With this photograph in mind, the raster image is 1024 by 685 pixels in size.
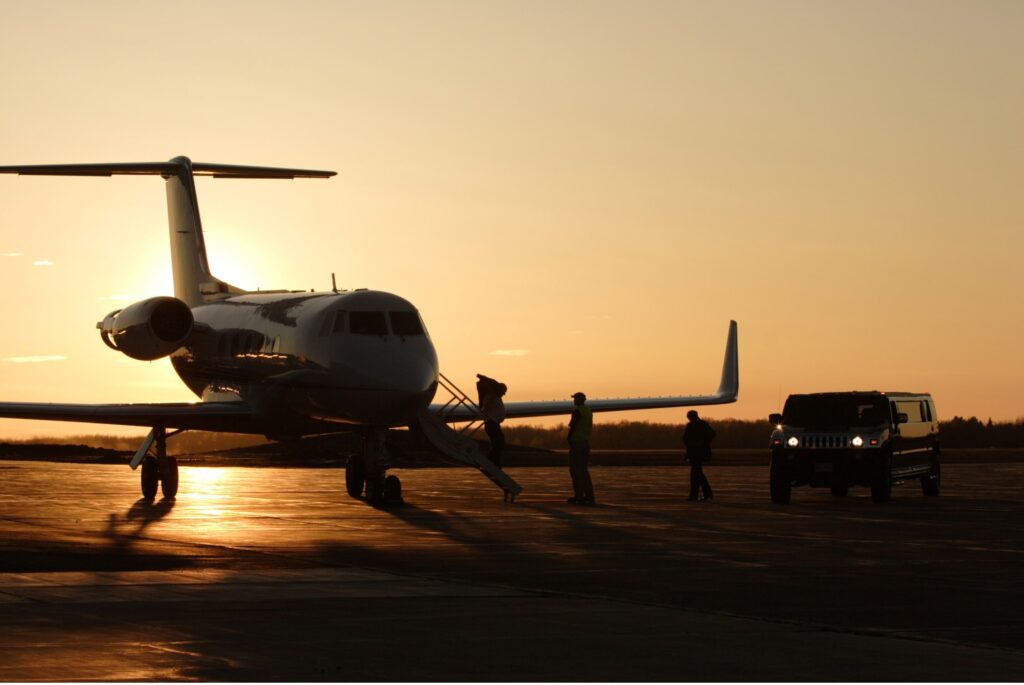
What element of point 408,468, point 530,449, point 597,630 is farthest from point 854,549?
point 530,449

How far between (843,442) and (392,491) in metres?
7.51

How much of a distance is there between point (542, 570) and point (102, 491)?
19091 mm

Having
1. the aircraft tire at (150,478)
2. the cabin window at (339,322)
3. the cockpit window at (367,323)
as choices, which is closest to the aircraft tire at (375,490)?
the cockpit window at (367,323)

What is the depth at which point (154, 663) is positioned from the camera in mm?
9086

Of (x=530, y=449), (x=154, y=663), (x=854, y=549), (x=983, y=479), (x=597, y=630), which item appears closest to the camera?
(x=154, y=663)

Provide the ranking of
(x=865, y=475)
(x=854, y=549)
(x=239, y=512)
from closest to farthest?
(x=854, y=549) < (x=239, y=512) < (x=865, y=475)

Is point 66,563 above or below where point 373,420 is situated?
below

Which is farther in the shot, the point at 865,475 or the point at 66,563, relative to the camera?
the point at 865,475

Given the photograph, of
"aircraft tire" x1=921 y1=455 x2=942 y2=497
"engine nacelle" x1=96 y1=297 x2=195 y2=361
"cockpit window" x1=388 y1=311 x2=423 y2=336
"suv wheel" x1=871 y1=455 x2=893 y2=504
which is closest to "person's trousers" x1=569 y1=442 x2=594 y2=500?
"cockpit window" x1=388 y1=311 x2=423 y2=336

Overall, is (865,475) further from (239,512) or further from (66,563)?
(66,563)

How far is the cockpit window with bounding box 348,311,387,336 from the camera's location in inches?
1081

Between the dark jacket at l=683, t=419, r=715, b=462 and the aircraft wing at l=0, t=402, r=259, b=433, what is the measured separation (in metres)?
8.46

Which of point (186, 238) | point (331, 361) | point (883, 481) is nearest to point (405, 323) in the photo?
point (331, 361)

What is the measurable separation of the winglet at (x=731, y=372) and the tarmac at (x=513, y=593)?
45.5 feet
